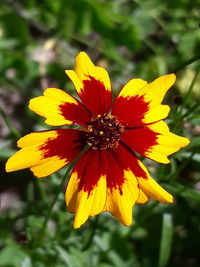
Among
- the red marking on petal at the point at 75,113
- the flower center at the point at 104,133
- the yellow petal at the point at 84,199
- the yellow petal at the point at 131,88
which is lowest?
the yellow petal at the point at 84,199

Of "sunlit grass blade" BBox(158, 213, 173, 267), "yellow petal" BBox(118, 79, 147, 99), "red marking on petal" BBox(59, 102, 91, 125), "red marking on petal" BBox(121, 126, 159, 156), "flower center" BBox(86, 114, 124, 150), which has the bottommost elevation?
"sunlit grass blade" BBox(158, 213, 173, 267)

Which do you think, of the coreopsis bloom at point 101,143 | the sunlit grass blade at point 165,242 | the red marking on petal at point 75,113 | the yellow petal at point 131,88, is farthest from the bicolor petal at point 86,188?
the sunlit grass blade at point 165,242

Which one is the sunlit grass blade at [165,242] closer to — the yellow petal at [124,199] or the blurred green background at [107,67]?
the blurred green background at [107,67]

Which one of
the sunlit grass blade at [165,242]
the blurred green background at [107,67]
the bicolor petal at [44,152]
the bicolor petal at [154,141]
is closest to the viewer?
the bicolor petal at [44,152]

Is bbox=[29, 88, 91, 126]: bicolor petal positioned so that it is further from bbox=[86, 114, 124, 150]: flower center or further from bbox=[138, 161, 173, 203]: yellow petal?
bbox=[138, 161, 173, 203]: yellow petal

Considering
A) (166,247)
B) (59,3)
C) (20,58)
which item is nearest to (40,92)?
(20,58)

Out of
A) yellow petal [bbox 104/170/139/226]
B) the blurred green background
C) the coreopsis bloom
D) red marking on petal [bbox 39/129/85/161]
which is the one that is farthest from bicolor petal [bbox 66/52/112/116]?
the blurred green background

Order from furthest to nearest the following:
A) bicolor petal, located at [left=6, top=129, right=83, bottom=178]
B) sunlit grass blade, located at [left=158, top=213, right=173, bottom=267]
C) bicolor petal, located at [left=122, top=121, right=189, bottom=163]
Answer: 1. sunlit grass blade, located at [left=158, top=213, right=173, bottom=267]
2. bicolor petal, located at [left=122, top=121, right=189, bottom=163]
3. bicolor petal, located at [left=6, top=129, right=83, bottom=178]

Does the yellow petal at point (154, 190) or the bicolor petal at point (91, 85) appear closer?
the yellow petal at point (154, 190)
